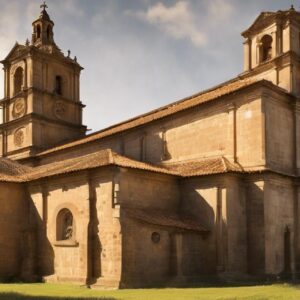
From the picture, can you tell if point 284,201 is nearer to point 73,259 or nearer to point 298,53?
point 298,53

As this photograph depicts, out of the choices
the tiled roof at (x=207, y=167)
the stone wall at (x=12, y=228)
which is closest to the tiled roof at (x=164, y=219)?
the tiled roof at (x=207, y=167)

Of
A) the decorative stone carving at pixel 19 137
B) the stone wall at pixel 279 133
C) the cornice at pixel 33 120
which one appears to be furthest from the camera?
Answer: the decorative stone carving at pixel 19 137

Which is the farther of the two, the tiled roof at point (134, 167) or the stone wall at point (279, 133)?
the stone wall at point (279, 133)

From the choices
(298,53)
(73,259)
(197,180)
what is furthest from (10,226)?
(298,53)

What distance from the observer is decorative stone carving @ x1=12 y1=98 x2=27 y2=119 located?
4779 cm

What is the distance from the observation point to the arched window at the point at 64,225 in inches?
1111

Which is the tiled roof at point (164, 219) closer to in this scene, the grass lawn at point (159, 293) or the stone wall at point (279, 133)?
the grass lawn at point (159, 293)

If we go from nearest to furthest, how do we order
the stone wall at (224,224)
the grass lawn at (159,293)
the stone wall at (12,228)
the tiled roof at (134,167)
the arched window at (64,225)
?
the grass lawn at (159,293) → the stone wall at (224,224) → the tiled roof at (134,167) → the arched window at (64,225) → the stone wall at (12,228)

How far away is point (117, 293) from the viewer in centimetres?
2175

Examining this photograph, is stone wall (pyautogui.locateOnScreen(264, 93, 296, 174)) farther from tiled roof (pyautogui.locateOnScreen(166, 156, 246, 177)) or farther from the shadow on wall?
the shadow on wall

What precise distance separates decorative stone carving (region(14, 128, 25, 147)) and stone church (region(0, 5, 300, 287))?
40.0 ft

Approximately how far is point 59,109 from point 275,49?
23.9 metres

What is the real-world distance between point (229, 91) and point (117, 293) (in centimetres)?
1415

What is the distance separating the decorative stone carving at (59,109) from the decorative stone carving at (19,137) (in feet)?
12.0
